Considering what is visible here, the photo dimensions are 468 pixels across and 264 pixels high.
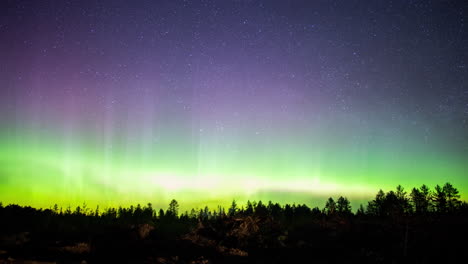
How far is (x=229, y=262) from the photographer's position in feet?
73.6

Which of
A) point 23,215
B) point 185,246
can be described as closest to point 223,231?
point 185,246

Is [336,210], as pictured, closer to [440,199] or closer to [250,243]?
[440,199]

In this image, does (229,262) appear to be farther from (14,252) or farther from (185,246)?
(14,252)

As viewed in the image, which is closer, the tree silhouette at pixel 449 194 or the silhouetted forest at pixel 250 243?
the silhouetted forest at pixel 250 243

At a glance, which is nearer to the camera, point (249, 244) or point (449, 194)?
point (249, 244)

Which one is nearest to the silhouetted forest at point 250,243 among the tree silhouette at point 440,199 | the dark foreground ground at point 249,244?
the dark foreground ground at point 249,244

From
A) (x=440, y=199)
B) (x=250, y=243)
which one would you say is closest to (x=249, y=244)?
(x=250, y=243)

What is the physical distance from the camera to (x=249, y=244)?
29.1 meters

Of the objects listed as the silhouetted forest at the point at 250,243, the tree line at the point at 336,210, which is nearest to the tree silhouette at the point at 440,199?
the tree line at the point at 336,210

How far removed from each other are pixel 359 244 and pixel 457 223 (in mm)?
10438

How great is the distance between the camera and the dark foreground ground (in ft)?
71.6

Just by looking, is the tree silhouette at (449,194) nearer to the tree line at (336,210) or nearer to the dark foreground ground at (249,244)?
the tree line at (336,210)

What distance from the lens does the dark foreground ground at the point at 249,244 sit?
21.8 metres

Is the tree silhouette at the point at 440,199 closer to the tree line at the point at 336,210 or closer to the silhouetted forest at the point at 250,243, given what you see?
the tree line at the point at 336,210
